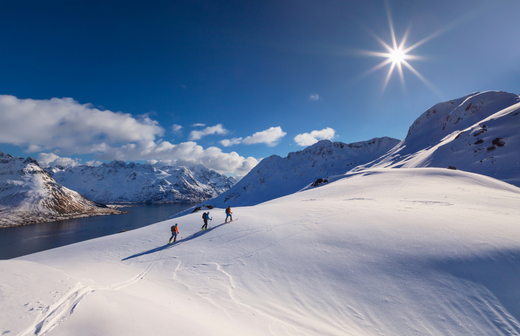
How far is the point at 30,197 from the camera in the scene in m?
97.4

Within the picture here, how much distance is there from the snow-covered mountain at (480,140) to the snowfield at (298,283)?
123 ft

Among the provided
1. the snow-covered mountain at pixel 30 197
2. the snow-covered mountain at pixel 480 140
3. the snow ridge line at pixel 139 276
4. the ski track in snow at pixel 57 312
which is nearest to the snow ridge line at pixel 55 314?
the ski track in snow at pixel 57 312

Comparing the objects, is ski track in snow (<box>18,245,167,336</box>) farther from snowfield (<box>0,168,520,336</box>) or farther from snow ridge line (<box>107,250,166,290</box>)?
snow ridge line (<box>107,250,166,290</box>)

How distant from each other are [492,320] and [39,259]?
68.5 ft

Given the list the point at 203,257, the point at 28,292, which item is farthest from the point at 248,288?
the point at 28,292

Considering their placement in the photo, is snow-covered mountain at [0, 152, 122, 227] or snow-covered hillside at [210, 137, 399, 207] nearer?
snow-covered mountain at [0, 152, 122, 227]

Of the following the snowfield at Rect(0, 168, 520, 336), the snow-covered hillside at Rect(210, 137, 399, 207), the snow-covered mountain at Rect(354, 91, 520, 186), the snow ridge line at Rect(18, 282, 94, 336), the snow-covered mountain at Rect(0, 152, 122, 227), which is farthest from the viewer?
the snow-covered hillside at Rect(210, 137, 399, 207)

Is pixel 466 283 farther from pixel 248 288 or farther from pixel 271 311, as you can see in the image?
pixel 248 288

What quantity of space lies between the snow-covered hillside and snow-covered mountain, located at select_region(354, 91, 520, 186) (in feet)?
154

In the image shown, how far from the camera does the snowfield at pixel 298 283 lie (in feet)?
14.8

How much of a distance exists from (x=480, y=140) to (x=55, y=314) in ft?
231

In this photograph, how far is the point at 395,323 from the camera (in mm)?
5531

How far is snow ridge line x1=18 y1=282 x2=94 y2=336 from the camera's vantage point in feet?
11.9

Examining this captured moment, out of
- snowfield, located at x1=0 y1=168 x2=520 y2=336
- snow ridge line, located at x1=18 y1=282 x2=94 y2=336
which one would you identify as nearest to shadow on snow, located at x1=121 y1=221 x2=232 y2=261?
snowfield, located at x1=0 y1=168 x2=520 y2=336
